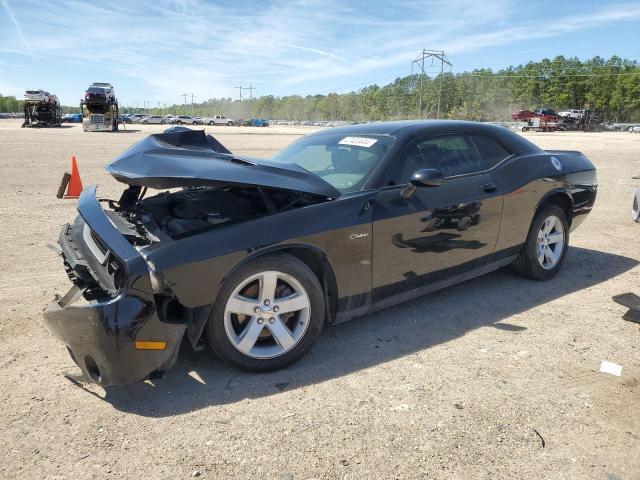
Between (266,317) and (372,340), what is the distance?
0.94 meters

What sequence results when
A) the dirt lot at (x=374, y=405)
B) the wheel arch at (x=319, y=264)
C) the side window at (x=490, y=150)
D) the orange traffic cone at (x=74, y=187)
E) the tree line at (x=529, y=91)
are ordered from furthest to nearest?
the tree line at (x=529, y=91) < the orange traffic cone at (x=74, y=187) < the side window at (x=490, y=150) < the wheel arch at (x=319, y=264) < the dirt lot at (x=374, y=405)

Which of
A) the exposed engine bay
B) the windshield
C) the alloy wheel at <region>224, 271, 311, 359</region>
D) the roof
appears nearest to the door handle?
the roof

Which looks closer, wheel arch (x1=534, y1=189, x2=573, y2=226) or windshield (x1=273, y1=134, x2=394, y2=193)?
windshield (x1=273, y1=134, x2=394, y2=193)

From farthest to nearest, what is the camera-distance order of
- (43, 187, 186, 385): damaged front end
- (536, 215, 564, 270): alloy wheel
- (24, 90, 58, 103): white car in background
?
(24, 90, 58, 103): white car in background
(536, 215, 564, 270): alloy wheel
(43, 187, 186, 385): damaged front end

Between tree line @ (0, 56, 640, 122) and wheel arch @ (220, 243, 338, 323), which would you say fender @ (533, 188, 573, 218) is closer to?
wheel arch @ (220, 243, 338, 323)

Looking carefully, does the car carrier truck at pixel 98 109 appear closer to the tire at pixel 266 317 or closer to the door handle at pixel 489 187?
the door handle at pixel 489 187

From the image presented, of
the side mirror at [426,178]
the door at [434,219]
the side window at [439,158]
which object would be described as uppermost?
the side window at [439,158]

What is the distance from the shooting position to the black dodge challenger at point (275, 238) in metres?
2.74

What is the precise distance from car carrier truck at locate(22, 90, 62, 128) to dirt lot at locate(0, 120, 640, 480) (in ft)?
148

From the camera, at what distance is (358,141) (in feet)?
13.3

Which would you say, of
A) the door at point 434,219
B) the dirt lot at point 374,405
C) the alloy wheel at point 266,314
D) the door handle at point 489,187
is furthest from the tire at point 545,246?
the alloy wheel at point 266,314

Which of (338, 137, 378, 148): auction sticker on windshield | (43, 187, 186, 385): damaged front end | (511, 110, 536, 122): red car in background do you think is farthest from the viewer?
(511, 110, 536, 122): red car in background

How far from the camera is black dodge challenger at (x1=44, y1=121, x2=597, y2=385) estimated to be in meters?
2.74

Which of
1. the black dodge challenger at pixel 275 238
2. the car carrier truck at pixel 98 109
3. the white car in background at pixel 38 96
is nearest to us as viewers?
the black dodge challenger at pixel 275 238
